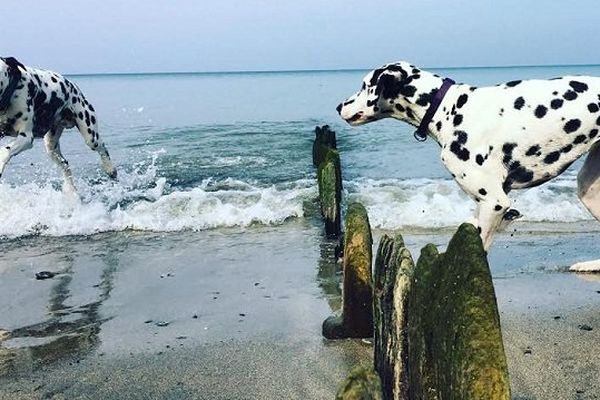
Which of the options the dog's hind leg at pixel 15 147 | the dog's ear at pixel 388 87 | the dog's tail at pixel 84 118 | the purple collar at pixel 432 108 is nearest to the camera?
the purple collar at pixel 432 108

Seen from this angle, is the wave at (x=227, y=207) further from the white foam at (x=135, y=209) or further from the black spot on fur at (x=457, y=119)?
the black spot on fur at (x=457, y=119)

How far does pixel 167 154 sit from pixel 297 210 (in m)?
8.77

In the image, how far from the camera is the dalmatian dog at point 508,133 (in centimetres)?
555

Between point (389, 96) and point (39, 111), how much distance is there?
6396mm

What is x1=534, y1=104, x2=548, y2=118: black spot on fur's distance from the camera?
5582 millimetres

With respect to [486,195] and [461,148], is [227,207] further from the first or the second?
[486,195]

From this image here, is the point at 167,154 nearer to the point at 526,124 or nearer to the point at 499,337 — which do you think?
the point at 526,124

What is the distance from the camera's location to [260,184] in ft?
43.9

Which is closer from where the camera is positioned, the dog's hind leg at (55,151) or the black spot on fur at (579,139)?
the black spot on fur at (579,139)

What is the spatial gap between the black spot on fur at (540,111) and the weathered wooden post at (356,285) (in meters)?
1.80

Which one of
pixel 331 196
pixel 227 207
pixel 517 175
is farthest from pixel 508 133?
pixel 227 207

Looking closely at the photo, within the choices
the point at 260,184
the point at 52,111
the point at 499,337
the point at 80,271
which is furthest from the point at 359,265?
the point at 260,184

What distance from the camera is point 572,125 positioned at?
5547mm

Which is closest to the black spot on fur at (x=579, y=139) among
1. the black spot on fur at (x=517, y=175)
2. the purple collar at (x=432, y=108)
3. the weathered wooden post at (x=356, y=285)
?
the black spot on fur at (x=517, y=175)
